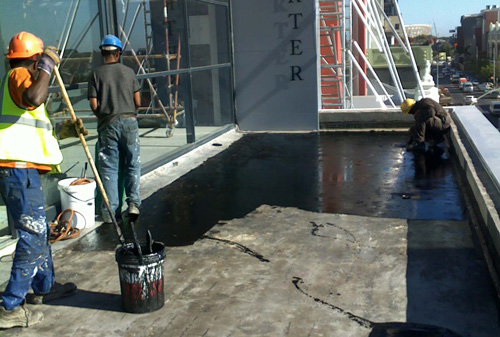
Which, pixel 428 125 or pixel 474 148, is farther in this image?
pixel 428 125

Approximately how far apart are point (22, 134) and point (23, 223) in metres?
0.64

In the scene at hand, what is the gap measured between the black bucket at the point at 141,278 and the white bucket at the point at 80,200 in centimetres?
232

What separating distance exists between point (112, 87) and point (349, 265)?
3.35 meters

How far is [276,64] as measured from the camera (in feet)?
A: 45.5

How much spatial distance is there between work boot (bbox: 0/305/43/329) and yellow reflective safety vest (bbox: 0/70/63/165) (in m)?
1.09

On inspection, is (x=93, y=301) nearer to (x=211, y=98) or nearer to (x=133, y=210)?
(x=133, y=210)

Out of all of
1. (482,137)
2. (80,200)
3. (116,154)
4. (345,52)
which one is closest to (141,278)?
(80,200)

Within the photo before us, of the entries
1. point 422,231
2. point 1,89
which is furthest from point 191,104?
point 1,89

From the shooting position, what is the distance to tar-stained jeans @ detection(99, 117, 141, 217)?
7223 mm

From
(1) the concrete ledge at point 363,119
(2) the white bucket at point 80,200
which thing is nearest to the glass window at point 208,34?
(1) the concrete ledge at point 363,119

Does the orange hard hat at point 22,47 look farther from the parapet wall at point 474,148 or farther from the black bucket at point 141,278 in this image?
the parapet wall at point 474,148

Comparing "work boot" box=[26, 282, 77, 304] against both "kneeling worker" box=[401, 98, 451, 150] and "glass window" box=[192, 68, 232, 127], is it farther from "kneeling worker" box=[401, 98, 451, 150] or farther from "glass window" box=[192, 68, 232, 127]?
"kneeling worker" box=[401, 98, 451, 150]

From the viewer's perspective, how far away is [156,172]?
9.96 meters

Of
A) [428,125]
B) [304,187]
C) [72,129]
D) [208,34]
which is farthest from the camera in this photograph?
[208,34]
